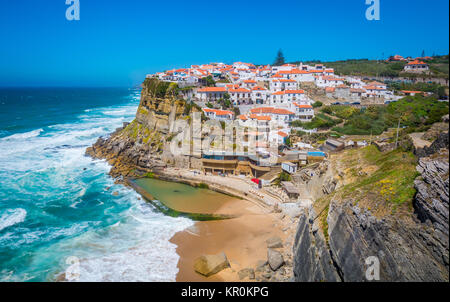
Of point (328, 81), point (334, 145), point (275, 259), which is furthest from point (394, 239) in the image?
point (328, 81)

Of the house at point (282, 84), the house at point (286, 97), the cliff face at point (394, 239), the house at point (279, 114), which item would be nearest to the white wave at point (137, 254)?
the cliff face at point (394, 239)

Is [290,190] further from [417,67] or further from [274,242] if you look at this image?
[417,67]

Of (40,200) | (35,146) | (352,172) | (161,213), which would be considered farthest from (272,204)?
(35,146)

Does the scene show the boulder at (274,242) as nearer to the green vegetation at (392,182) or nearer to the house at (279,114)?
the green vegetation at (392,182)

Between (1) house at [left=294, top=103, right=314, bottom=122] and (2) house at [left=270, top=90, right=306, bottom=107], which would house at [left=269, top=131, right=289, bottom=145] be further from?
(2) house at [left=270, top=90, right=306, bottom=107]

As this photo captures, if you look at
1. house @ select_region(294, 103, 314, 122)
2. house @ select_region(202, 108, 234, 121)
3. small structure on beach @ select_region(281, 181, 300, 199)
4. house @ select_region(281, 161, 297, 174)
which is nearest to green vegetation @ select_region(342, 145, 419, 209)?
small structure on beach @ select_region(281, 181, 300, 199)
